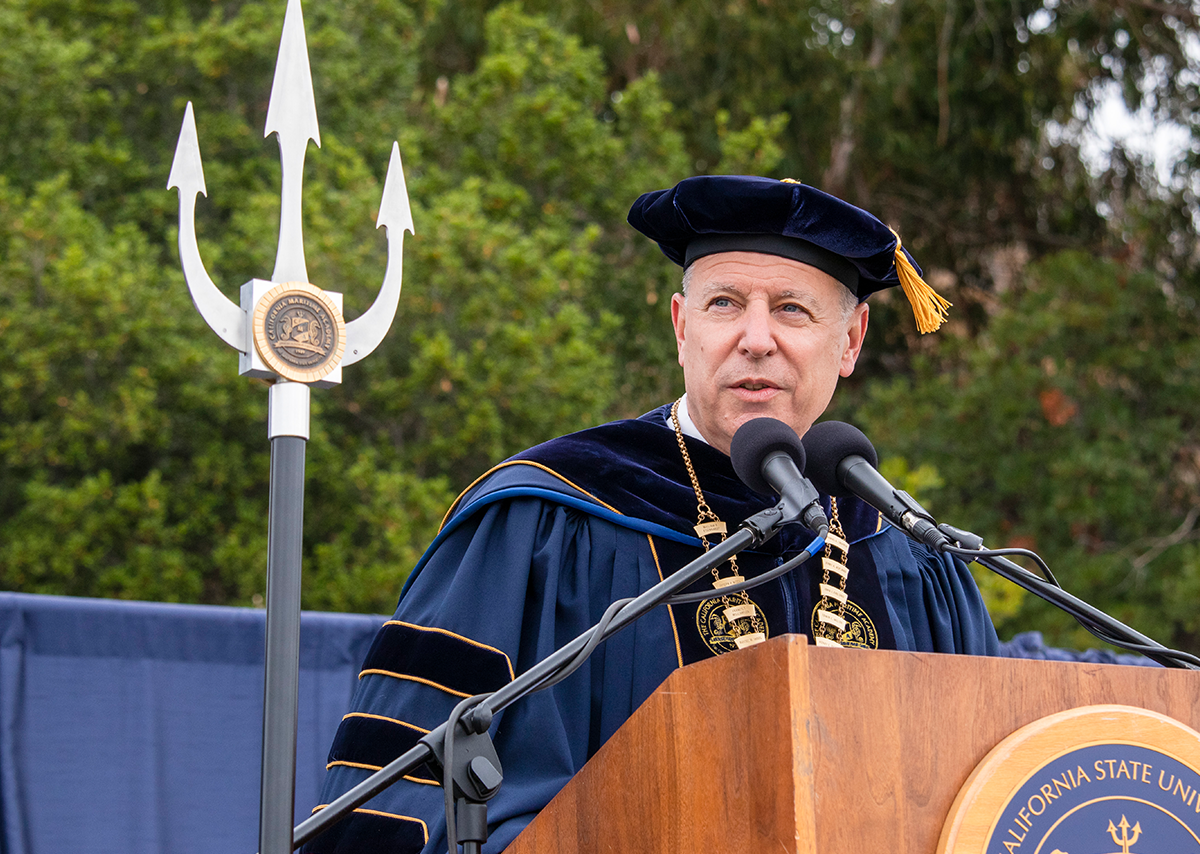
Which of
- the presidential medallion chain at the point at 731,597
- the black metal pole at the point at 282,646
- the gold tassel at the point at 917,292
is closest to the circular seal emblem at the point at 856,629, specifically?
the presidential medallion chain at the point at 731,597

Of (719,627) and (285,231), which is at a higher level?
(285,231)

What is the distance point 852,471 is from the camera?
1.85 metres

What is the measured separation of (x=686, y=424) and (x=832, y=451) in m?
1.07

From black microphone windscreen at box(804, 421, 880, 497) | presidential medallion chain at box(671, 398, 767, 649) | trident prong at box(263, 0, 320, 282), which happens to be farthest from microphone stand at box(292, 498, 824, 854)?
presidential medallion chain at box(671, 398, 767, 649)

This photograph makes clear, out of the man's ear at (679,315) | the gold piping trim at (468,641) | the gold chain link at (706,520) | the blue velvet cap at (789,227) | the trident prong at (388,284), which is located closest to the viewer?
the trident prong at (388,284)

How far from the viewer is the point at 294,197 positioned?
5.95 feet

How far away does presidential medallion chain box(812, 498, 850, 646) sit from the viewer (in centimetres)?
259

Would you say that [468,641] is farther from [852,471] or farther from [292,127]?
[292,127]

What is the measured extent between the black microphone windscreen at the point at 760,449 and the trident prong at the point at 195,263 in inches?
27.4

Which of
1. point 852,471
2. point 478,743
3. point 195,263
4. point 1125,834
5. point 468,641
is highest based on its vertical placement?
point 195,263

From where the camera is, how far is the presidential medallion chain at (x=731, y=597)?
98.7 inches

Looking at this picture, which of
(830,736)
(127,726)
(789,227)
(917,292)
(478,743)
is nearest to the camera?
(830,736)

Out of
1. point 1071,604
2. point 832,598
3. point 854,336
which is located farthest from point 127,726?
point 1071,604

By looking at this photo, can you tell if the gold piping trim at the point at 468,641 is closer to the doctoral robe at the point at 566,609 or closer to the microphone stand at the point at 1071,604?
the doctoral robe at the point at 566,609
